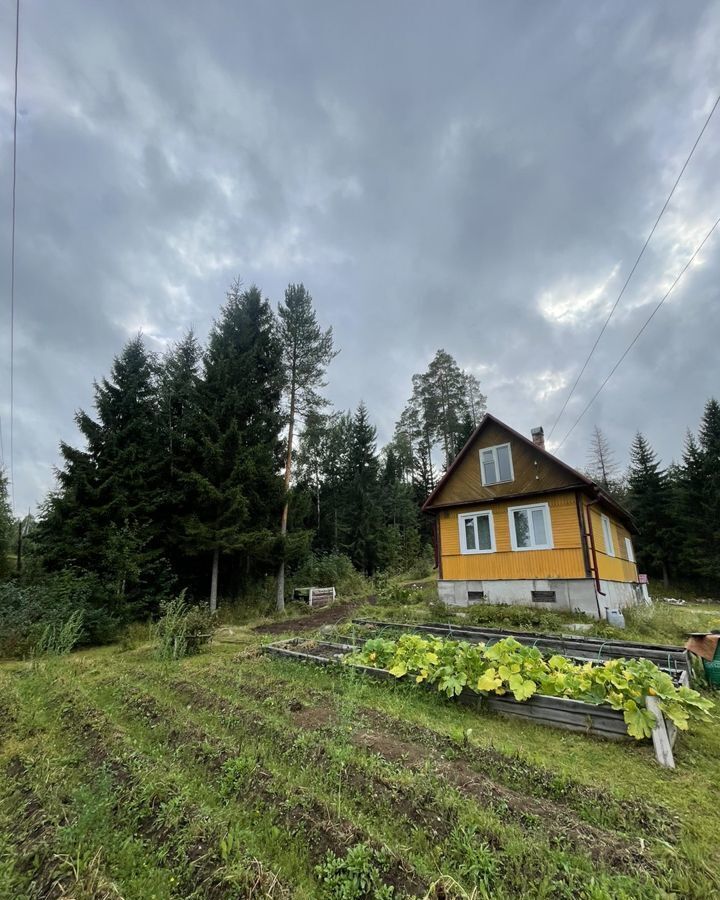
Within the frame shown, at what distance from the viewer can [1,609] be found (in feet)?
28.6

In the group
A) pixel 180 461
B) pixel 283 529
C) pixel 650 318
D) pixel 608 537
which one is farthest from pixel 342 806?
pixel 608 537

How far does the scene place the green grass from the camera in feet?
7.19

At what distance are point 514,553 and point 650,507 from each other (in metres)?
19.4

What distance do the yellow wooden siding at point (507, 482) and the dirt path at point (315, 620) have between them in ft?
17.6

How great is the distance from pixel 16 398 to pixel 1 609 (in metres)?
8.28

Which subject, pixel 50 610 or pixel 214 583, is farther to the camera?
pixel 214 583

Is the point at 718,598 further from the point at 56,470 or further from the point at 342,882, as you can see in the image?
the point at 56,470

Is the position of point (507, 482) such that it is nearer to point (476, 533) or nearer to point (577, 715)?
point (476, 533)

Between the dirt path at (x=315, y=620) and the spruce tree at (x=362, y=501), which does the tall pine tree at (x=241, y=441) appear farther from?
the spruce tree at (x=362, y=501)

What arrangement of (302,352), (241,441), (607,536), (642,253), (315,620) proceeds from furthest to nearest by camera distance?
(302,352), (241,441), (607,536), (315,620), (642,253)

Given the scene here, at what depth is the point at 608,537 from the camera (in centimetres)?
1420

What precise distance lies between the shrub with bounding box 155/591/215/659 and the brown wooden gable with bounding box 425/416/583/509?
899 cm

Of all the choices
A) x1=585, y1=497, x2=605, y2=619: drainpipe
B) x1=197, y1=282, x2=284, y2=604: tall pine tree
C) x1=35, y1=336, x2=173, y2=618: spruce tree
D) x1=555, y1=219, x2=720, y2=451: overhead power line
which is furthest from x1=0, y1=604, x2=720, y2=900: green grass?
x1=197, y1=282, x2=284, y2=604: tall pine tree

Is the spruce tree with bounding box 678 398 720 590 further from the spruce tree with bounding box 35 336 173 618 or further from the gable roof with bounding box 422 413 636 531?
the spruce tree with bounding box 35 336 173 618
